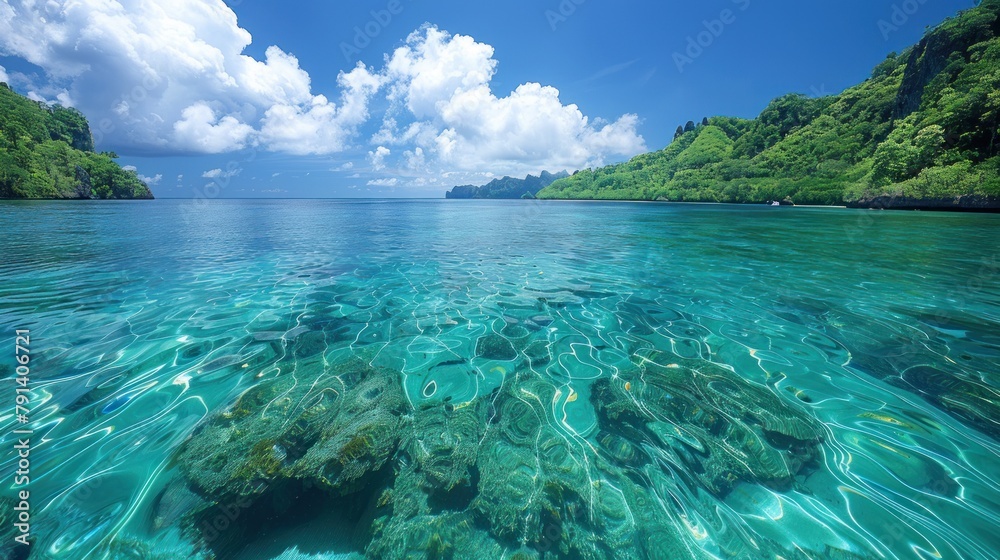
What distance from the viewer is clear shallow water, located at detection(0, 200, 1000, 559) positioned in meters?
2.85

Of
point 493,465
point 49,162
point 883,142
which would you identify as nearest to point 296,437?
point 493,465

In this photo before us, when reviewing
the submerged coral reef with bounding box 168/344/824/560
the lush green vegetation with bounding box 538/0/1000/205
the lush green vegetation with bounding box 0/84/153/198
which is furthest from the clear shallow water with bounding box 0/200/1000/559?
the lush green vegetation with bounding box 0/84/153/198

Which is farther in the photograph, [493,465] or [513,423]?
[513,423]

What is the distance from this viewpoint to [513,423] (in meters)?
4.19

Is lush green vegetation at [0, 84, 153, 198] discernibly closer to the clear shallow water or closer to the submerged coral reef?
the clear shallow water

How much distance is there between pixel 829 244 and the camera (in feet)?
59.2

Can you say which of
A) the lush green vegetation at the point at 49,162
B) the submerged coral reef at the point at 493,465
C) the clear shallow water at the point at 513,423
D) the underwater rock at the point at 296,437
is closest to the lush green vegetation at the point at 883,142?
the clear shallow water at the point at 513,423

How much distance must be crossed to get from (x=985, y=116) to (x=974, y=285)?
60.4 meters

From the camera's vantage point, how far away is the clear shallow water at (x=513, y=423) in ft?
9.34

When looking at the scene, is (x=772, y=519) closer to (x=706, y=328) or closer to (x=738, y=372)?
(x=738, y=372)

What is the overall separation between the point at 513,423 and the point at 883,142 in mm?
91948

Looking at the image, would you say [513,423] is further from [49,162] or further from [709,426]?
[49,162]

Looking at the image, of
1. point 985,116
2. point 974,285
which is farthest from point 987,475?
point 985,116

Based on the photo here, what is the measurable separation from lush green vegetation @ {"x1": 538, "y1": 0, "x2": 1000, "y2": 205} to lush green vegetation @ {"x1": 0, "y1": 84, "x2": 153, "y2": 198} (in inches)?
6182
